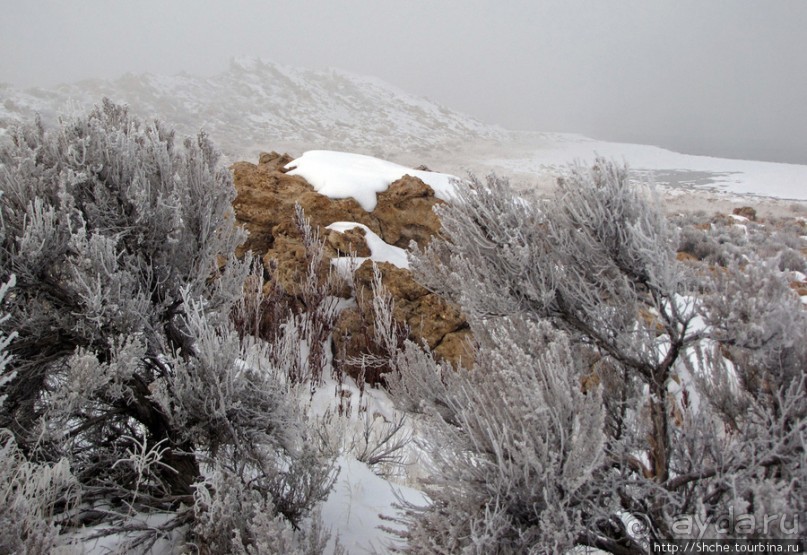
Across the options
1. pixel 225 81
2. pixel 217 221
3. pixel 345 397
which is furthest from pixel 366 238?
pixel 225 81

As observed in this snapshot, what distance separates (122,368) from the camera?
2082 millimetres

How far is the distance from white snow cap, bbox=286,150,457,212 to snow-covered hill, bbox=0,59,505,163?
18.9 m

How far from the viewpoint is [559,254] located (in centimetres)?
216

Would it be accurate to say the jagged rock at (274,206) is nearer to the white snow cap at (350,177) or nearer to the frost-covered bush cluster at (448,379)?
the white snow cap at (350,177)

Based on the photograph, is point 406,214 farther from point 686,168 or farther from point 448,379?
point 686,168

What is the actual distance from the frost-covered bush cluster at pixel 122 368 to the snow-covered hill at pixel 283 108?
79.4 feet

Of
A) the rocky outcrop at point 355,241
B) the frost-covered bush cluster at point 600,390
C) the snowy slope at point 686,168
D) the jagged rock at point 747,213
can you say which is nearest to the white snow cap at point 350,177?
the rocky outcrop at point 355,241

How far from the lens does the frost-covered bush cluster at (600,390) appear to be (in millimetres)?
1457

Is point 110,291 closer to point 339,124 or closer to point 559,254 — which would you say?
point 559,254

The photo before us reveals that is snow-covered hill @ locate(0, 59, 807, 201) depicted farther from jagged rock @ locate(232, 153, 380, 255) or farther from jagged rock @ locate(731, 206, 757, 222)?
jagged rock @ locate(232, 153, 380, 255)

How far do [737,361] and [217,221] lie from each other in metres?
2.77

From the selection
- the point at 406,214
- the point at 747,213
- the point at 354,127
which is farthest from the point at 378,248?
the point at 354,127

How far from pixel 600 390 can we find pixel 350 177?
19.4 ft

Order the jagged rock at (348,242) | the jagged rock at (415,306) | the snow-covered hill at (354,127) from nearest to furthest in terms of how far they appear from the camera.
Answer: the jagged rock at (415,306)
the jagged rock at (348,242)
the snow-covered hill at (354,127)
